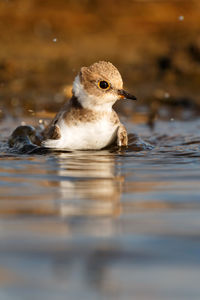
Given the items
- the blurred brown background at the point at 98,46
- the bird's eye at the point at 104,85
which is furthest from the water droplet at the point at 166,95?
the bird's eye at the point at 104,85

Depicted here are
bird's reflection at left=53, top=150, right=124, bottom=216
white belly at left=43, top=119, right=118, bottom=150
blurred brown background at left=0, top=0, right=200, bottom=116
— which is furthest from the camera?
blurred brown background at left=0, top=0, right=200, bottom=116

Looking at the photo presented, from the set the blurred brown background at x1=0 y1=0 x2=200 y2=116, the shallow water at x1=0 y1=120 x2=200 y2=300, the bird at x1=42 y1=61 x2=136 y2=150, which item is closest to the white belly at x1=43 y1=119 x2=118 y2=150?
the bird at x1=42 y1=61 x2=136 y2=150

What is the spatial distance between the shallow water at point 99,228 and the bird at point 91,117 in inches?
18.0

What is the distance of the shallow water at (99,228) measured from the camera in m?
2.62

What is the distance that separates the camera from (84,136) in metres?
6.27

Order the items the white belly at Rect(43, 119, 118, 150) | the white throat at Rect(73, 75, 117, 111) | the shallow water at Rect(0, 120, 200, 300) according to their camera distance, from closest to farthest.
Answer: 1. the shallow water at Rect(0, 120, 200, 300)
2. the white belly at Rect(43, 119, 118, 150)
3. the white throat at Rect(73, 75, 117, 111)

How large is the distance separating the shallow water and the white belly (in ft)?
1.26

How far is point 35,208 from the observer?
389 centimetres

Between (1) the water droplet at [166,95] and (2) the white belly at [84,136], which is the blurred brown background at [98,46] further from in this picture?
(2) the white belly at [84,136]

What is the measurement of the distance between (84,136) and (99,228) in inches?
116

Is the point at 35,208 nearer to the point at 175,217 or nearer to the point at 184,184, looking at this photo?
the point at 175,217

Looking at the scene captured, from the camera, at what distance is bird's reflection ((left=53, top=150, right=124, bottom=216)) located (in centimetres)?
387

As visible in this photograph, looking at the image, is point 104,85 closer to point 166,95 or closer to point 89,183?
point 89,183

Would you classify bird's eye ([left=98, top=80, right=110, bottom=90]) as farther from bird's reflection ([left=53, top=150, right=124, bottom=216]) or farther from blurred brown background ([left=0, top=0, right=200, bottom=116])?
blurred brown background ([left=0, top=0, right=200, bottom=116])
